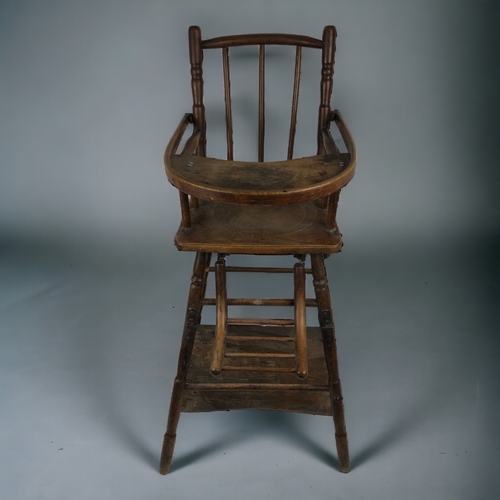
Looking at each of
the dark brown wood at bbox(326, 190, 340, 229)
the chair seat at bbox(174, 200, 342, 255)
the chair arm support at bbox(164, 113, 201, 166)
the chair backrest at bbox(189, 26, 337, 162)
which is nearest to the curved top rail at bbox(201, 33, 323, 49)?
the chair backrest at bbox(189, 26, 337, 162)

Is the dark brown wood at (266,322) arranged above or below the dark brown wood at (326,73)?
below

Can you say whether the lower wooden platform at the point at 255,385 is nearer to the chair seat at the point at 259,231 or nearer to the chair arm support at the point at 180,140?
the chair seat at the point at 259,231

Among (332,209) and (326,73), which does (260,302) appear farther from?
(326,73)

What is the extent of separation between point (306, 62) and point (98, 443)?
132 cm

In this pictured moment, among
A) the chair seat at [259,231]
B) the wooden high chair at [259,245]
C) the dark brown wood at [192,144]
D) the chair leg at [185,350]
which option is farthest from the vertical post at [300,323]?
the dark brown wood at [192,144]

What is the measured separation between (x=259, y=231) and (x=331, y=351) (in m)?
0.33

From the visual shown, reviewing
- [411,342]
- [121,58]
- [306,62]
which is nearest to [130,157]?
[121,58]

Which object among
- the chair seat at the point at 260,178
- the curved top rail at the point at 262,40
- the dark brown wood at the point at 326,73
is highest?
the curved top rail at the point at 262,40

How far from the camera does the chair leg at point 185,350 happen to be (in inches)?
60.7

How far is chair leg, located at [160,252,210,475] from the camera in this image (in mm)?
1541

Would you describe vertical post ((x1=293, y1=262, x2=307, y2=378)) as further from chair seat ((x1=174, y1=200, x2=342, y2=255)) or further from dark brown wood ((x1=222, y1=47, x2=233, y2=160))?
dark brown wood ((x1=222, y1=47, x2=233, y2=160))

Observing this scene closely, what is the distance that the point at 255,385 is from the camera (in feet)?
5.08

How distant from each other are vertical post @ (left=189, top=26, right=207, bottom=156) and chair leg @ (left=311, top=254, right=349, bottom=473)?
527 millimetres

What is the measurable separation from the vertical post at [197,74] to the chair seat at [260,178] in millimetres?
376
